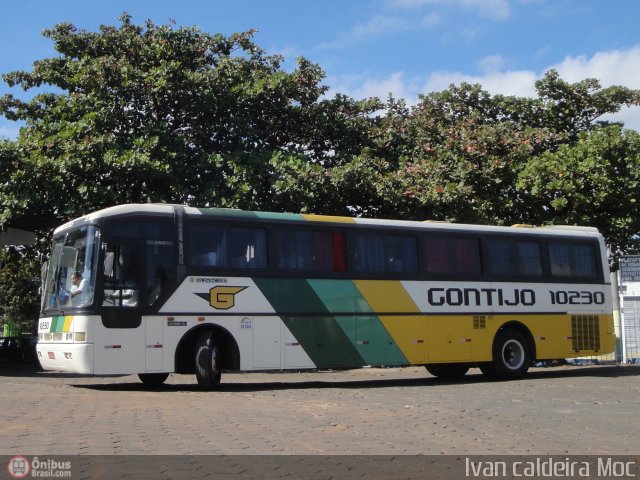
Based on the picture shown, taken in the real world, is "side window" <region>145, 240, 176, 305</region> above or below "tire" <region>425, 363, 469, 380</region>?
above

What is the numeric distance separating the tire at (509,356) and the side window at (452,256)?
65.9 inches

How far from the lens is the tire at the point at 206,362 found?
14367mm

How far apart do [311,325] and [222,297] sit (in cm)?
195

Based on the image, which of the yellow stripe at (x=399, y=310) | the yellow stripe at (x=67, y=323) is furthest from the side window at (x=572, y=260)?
the yellow stripe at (x=67, y=323)

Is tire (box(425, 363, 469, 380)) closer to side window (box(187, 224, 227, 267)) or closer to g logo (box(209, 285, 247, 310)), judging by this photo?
g logo (box(209, 285, 247, 310))

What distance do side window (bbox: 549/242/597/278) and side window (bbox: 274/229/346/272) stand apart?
221 inches

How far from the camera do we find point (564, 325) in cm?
1869

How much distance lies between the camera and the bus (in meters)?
14.0

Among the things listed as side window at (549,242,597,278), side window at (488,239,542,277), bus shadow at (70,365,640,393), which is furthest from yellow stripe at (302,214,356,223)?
side window at (549,242,597,278)

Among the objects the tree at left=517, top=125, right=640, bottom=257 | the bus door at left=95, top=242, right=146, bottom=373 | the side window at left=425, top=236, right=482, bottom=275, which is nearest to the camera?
the bus door at left=95, top=242, right=146, bottom=373

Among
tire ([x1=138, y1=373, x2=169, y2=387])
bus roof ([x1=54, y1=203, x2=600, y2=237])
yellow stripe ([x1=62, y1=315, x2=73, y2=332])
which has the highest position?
bus roof ([x1=54, y1=203, x2=600, y2=237])
